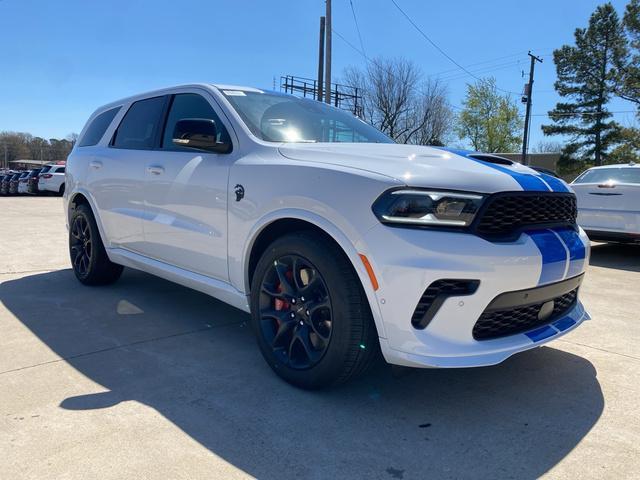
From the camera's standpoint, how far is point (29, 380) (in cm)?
291

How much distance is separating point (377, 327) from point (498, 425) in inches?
30.5

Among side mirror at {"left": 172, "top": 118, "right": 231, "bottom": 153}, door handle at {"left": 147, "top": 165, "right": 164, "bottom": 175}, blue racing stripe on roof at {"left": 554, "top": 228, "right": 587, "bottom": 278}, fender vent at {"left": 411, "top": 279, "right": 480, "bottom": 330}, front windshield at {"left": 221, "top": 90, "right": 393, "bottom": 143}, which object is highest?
front windshield at {"left": 221, "top": 90, "right": 393, "bottom": 143}

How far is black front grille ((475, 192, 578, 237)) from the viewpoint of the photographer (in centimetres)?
235

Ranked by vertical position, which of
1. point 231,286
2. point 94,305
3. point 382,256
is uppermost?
point 382,256

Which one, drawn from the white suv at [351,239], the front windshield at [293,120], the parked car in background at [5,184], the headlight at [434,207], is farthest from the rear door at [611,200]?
the parked car in background at [5,184]

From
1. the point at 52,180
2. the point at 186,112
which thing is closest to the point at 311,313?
the point at 186,112

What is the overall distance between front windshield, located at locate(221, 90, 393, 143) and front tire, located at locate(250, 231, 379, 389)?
867 mm

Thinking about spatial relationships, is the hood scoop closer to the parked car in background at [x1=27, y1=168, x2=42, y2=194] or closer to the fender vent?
the fender vent

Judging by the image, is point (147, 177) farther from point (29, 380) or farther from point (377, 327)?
point (377, 327)

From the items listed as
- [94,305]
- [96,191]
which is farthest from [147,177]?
[94,305]

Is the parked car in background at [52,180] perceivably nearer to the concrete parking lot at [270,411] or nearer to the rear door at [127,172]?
the rear door at [127,172]

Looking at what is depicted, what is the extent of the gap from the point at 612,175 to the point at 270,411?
23.7 ft

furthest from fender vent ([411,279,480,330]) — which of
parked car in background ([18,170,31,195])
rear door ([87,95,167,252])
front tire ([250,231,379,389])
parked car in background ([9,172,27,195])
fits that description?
parked car in background ([9,172,27,195])

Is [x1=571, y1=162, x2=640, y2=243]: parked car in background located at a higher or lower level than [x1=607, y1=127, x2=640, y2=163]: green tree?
lower
